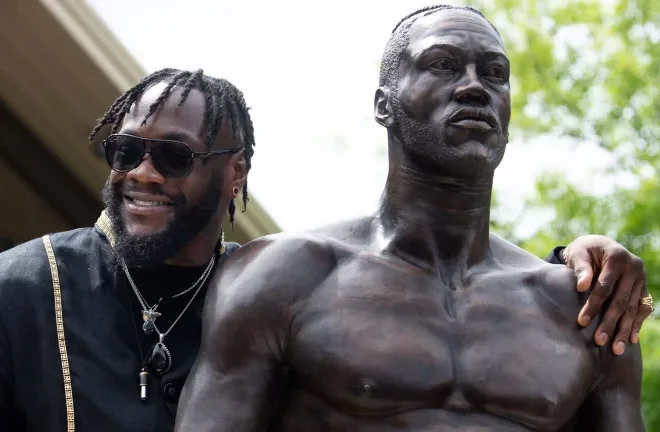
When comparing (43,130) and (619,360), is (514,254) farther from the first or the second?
(43,130)

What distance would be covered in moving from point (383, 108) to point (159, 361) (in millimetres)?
880

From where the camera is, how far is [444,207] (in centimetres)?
321

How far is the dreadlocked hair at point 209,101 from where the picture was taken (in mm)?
3652

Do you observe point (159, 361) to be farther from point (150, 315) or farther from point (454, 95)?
point (454, 95)

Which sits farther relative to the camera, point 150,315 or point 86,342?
point 150,315

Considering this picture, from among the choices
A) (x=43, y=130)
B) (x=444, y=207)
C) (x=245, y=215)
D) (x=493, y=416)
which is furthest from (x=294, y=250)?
(x=43, y=130)

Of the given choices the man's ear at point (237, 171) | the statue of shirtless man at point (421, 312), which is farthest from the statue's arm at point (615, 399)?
the man's ear at point (237, 171)

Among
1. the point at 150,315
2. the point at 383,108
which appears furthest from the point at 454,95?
the point at 150,315

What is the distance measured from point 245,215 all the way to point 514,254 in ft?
8.44

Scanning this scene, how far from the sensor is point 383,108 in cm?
328

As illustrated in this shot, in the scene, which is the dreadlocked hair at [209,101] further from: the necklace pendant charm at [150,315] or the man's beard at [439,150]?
the man's beard at [439,150]

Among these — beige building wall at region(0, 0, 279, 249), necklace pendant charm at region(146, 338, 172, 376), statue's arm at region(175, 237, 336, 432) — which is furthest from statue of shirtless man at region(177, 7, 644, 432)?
beige building wall at region(0, 0, 279, 249)

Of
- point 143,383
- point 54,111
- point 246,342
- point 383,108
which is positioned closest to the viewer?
point 246,342

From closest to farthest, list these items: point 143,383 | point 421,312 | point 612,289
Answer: point 421,312 → point 612,289 → point 143,383
